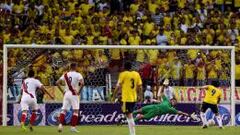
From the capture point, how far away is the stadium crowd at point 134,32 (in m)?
28.8

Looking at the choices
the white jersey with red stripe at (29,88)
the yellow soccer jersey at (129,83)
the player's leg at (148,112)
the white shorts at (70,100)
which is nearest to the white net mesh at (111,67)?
the player's leg at (148,112)

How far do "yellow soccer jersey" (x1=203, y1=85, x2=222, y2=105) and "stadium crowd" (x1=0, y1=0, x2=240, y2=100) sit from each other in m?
1.47

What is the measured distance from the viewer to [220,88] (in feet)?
95.2

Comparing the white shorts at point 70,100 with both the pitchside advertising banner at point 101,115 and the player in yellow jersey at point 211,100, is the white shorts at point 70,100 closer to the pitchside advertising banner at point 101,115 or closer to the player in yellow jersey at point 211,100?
the pitchside advertising banner at point 101,115

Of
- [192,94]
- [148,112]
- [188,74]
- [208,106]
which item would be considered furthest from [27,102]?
[192,94]

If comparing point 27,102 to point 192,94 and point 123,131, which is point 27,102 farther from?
point 192,94

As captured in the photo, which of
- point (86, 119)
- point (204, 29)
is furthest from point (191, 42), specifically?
point (86, 119)

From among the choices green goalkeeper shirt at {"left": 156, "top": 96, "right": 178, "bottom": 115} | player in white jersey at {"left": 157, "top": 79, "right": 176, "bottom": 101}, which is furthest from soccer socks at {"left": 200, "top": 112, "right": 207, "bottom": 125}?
player in white jersey at {"left": 157, "top": 79, "right": 176, "bottom": 101}

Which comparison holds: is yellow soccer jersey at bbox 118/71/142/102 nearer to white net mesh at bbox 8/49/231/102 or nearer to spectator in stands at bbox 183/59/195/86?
white net mesh at bbox 8/49/231/102

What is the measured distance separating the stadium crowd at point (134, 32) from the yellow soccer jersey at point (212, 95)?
57.8 inches

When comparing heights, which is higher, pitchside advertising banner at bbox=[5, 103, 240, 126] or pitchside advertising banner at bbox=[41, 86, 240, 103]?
pitchside advertising banner at bbox=[41, 86, 240, 103]

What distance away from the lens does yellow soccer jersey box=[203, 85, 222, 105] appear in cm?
2700

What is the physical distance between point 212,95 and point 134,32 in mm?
7016

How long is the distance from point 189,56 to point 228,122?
2726 mm
